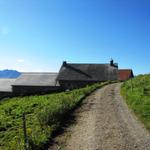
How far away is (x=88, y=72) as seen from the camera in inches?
3226

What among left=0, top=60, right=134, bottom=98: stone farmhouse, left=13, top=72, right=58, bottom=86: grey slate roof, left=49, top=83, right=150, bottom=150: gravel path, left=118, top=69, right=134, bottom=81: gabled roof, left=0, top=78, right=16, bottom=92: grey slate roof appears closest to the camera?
left=49, top=83, right=150, bottom=150: gravel path

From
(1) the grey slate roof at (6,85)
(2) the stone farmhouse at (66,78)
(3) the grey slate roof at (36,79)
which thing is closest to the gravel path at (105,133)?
(2) the stone farmhouse at (66,78)

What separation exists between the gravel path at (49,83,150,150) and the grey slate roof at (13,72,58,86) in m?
56.7

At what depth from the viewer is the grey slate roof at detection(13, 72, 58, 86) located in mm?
82125

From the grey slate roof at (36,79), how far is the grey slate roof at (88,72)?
3.59m

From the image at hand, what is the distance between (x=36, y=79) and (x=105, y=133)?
68.0m

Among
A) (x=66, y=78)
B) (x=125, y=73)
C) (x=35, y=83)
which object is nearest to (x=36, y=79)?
(x=35, y=83)

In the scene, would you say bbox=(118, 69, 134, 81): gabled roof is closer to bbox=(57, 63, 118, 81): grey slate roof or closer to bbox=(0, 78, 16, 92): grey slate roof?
bbox=(57, 63, 118, 81): grey slate roof

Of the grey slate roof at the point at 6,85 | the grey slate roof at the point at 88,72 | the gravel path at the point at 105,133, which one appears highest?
the grey slate roof at the point at 88,72

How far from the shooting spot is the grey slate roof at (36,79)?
82.1 metres

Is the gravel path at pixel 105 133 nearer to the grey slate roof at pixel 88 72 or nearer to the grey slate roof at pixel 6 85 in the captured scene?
the grey slate roof at pixel 88 72

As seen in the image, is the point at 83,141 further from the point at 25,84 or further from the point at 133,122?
the point at 25,84

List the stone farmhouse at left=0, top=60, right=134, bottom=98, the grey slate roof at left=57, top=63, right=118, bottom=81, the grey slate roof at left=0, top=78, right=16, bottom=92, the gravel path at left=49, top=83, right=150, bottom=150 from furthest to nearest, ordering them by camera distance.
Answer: the grey slate roof at left=0, top=78, right=16, bottom=92, the grey slate roof at left=57, top=63, right=118, bottom=81, the stone farmhouse at left=0, top=60, right=134, bottom=98, the gravel path at left=49, top=83, right=150, bottom=150

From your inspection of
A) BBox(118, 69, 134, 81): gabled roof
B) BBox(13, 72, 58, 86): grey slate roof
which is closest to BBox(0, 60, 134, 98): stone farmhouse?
BBox(13, 72, 58, 86): grey slate roof
